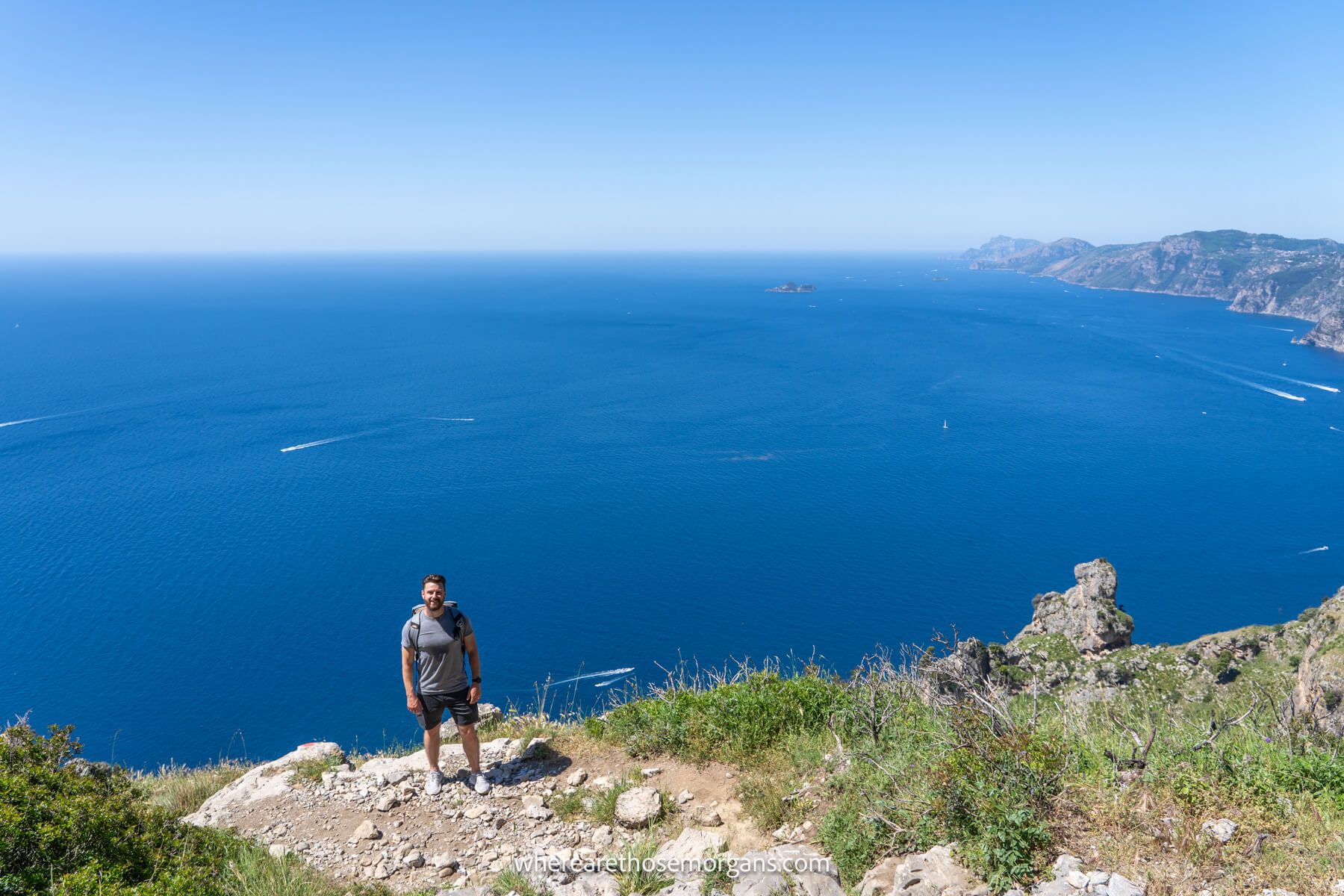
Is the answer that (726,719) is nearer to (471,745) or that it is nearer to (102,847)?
(471,745)

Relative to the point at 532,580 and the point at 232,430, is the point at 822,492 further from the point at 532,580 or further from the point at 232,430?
the point at 232,430

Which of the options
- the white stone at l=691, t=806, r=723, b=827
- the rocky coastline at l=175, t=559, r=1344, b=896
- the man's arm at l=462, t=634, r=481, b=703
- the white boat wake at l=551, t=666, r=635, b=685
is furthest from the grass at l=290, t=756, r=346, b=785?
the white boat wake at l=551, t=666, r=635, b=685

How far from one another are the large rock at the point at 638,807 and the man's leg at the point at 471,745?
1980mm

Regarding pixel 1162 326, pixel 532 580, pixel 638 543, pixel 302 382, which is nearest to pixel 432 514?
pixel 532 580

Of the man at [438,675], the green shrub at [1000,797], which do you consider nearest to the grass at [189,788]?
the man at [438,675]

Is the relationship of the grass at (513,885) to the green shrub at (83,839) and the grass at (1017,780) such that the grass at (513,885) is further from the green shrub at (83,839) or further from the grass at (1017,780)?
the green shrub at (83,839)

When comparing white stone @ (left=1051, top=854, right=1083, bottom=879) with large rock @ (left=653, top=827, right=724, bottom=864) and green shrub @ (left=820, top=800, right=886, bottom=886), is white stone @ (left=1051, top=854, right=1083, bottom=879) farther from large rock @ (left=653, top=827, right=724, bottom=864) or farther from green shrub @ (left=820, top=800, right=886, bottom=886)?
large rock @ (left=653, top=827, right=724, bottom=864)

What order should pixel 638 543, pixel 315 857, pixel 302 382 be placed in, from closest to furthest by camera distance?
pixel 315 857 < pixel 638 543 < pixel 302 382

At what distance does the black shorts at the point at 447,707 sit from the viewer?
27.0ft

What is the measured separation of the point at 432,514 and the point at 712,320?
126 meters

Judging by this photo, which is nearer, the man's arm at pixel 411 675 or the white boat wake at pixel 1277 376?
the man's arm at pixel 411 675

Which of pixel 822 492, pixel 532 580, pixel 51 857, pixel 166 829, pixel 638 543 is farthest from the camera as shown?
pixel 822 492

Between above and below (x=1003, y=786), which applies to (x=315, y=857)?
below

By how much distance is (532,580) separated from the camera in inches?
2189
